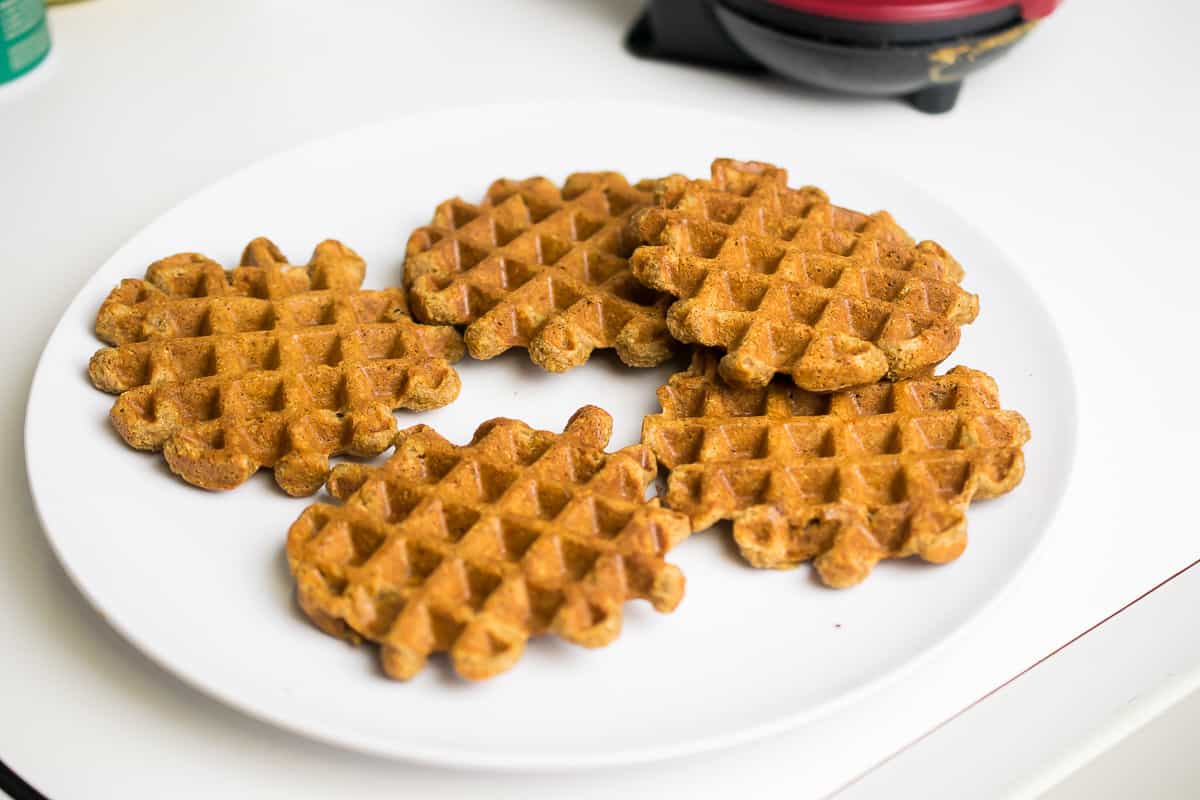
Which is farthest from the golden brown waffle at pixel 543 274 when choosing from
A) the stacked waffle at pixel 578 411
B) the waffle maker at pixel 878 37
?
the waffle maker at pixel 878 37

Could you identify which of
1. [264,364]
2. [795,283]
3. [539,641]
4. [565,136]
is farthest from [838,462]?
[565,136]

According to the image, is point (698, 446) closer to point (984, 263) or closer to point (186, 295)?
point (984, 263)

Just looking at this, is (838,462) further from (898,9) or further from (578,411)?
(898,9)

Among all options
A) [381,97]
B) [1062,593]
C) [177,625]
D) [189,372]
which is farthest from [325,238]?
[1062,593]

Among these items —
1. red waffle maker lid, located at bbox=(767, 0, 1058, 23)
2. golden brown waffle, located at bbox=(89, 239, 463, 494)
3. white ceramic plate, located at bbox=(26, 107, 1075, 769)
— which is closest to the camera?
white ceramic plate, located at bbox=(26, 107, 1075, 769)

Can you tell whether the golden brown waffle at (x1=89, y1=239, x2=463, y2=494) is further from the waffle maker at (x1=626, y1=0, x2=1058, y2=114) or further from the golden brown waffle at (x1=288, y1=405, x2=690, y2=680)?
the waffle maker at (x1=626, y1=0, x2=1058, y2=114)

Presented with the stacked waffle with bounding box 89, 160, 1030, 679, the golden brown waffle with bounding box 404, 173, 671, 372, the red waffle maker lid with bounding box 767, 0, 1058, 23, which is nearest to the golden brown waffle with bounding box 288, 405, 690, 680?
the stacked waffle with bounding box 89, 160, 1030, 679
